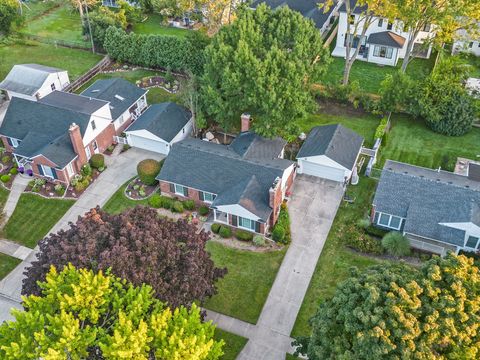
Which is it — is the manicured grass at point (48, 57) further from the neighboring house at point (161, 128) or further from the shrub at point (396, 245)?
the shrub at point (396, 245)

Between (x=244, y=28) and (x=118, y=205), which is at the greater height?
(x=244, y=28)

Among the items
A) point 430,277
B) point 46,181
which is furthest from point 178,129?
point 430,277

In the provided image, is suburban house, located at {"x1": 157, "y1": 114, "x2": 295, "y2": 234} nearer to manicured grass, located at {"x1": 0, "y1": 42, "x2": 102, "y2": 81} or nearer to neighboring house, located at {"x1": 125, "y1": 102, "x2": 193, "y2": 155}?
neighboring house, located at {"x1": 125, "y1": 102, "x2": 193, "y2": 155}

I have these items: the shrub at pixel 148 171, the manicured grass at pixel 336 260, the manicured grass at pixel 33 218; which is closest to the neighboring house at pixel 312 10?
the manicured grass at pixel 336 260

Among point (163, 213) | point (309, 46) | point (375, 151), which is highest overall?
point (309, 46)

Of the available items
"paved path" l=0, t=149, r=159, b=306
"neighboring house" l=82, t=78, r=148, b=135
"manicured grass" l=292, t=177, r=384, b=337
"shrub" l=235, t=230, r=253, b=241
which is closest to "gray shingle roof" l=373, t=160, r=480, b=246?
"manicured grass" l=292, t=177, r=384, b=337

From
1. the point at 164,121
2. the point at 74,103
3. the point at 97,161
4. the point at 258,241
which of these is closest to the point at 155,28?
the point at 74,103

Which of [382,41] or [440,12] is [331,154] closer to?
[440,12]

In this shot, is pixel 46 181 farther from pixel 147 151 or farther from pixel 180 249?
pixel 180 249
